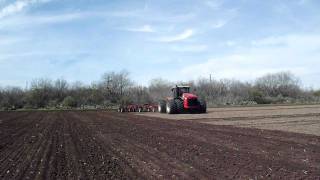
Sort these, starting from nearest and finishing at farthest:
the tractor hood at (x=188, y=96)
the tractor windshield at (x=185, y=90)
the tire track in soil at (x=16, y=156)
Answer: the tire track in soil at (x=16, y=156) → the tractor hood at (x=188, y=96) → the tractor windshield at (x=185, y=90)

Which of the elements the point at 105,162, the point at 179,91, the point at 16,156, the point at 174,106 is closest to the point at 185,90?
the point at 179,91

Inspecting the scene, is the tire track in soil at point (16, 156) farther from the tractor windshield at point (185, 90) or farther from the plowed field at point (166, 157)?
the tractor windshield at point (185, 90)

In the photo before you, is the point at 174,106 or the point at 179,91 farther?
the point at 179,91

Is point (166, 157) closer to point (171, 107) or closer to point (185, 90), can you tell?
point (171, 107)

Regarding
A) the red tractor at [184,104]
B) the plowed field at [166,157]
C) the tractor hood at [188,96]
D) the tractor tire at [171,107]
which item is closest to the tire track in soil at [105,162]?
the plowed field at [166,157]

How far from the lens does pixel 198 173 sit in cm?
980

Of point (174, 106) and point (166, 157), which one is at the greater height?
point (174, 106)

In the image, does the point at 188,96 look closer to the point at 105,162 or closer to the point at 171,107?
the point at 171,107

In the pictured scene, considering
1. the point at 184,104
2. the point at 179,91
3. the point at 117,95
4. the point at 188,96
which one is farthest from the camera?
the point at 117,95

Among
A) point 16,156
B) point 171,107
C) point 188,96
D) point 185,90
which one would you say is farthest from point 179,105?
point 16,156

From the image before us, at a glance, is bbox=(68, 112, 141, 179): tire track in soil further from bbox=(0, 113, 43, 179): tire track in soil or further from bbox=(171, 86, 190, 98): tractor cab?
bbox=(171, 86, 190, 98): tractor cab

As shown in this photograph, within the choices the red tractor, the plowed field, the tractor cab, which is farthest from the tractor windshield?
the plowed field

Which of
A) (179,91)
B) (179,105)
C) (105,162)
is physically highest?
(179,91)

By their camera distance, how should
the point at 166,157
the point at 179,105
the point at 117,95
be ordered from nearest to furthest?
the point at 166,157 < the point at 179,105 < the point at 117,95
